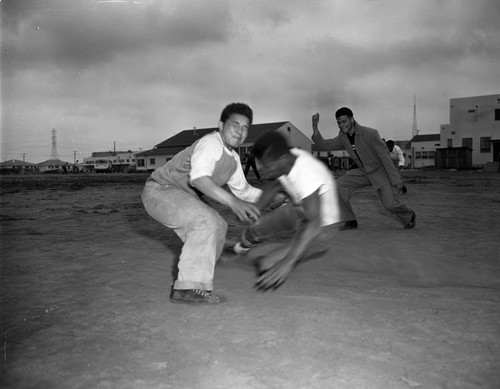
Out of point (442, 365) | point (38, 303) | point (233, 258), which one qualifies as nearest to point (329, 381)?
point (442, 365)

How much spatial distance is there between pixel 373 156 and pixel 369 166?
→ 0.16 meters

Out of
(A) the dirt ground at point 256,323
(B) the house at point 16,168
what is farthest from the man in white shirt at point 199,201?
(B) the house at point 16,168

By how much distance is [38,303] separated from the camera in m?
3.06

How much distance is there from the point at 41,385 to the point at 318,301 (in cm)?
180

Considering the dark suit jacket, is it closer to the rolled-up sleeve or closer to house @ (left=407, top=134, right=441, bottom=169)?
the rolled-up sleeve

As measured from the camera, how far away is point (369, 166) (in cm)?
668

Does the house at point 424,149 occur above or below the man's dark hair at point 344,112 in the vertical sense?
above

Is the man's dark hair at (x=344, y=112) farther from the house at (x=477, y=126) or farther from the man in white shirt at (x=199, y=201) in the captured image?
the house at (x=477, y=126)

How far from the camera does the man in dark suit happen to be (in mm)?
6508

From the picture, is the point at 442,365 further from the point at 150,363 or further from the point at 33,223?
the point at 33,223

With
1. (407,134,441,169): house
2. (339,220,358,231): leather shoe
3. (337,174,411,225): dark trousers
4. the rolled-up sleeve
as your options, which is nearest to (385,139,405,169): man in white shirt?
(337,174,411,225): dark trousers

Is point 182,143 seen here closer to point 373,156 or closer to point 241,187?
point 373,156

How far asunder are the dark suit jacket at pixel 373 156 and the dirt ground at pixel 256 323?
5.69ft

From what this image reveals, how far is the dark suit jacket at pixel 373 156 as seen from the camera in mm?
6543
